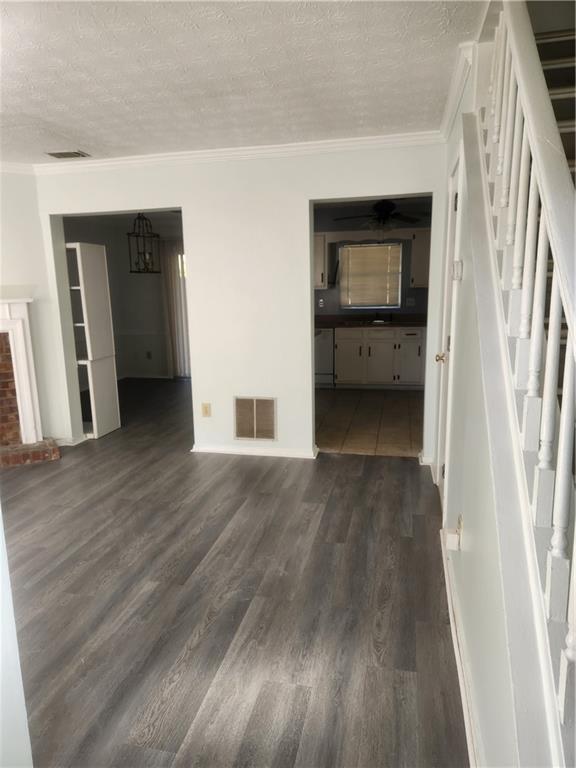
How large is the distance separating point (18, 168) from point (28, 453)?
2445 millimetres

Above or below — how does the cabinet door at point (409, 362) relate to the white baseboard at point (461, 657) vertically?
above

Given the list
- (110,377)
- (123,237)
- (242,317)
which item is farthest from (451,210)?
(123,237)

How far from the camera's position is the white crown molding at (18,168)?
4.12m

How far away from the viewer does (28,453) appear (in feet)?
13.9

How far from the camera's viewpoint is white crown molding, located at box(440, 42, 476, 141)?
2225mm

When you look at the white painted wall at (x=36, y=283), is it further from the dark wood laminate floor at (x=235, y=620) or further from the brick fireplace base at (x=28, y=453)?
the dark wood laminate floor at (x=235, y=620)

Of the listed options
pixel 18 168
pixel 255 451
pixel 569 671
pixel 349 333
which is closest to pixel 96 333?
pixel 18 168

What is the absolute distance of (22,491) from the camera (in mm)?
3646

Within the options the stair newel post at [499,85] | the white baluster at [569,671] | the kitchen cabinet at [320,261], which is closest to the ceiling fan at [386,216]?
the kitchen cabinet at [320,261]

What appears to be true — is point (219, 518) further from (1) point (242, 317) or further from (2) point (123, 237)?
(2) point (123, 237)

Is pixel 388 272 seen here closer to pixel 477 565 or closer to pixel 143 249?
pixel 143 249

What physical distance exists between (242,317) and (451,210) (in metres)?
1.84

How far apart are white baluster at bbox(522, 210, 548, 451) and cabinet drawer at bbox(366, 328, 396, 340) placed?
17.6 ft

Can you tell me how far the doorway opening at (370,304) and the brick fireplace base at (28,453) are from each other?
9.76 ft
